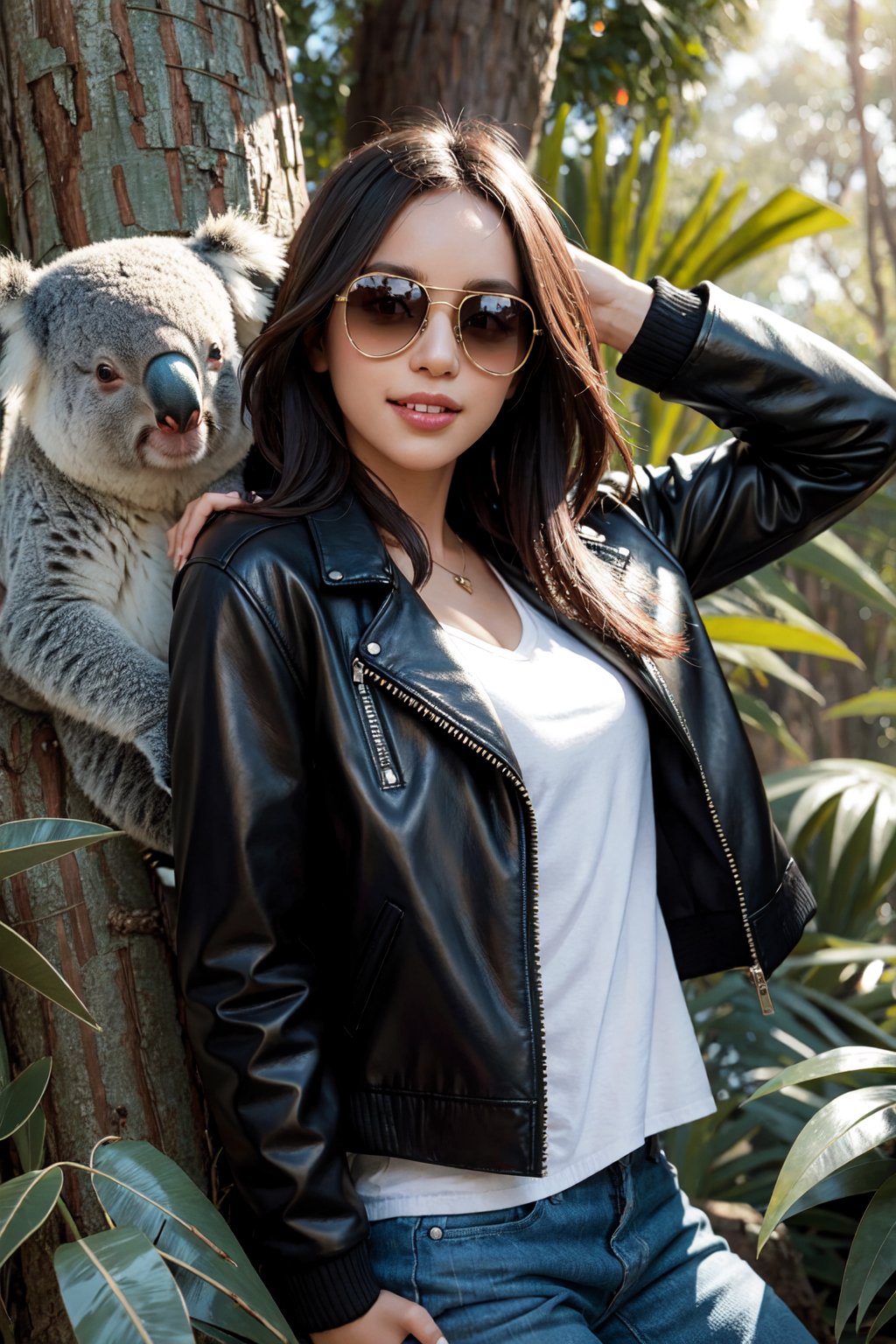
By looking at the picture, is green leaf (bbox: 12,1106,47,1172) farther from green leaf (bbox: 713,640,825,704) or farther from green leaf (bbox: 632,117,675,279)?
green leaf (bbox: 632,117,675,279)

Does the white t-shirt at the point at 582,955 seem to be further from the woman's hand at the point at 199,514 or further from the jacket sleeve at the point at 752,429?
the jacket sleeve at the point at 752,429

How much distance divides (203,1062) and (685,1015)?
27.7 inches

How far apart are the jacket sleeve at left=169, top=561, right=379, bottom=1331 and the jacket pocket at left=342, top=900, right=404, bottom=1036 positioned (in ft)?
0.16

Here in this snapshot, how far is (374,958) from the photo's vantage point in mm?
1347

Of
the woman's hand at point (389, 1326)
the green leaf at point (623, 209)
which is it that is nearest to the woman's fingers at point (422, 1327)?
the woman's hand at point (389, 1326)

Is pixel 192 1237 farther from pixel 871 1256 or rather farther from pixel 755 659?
pixel 755 659

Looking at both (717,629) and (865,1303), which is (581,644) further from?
(717,629)

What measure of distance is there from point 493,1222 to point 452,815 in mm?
473

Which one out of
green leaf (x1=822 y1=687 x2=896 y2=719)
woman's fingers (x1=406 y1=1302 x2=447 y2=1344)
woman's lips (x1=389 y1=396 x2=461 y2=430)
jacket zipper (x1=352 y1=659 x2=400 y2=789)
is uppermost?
woman's lips (x1=389 y1=396 x2=461 y2=430)

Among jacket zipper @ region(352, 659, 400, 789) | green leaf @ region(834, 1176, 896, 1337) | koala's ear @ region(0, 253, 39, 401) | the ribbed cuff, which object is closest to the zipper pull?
green leaf @ region(834, 1176, 896, 1337)

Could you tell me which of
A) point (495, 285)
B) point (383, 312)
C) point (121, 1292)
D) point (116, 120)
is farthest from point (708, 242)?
point (121, 1292)

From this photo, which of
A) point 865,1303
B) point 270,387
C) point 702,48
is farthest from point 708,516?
point 702,48

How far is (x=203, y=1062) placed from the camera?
1344 mm

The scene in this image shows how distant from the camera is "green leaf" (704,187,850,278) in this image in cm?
312
